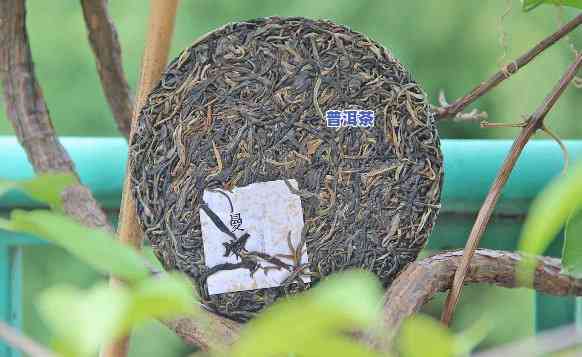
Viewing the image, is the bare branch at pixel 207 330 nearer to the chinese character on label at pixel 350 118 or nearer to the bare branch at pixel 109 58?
the chinese character on label at pixel 350 118

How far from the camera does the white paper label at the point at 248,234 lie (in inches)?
16.8

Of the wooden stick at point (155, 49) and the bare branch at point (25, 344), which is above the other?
the wooden stick at point (155, 49)

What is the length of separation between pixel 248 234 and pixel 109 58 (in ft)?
0.96

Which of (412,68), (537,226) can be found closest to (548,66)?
(412,68)

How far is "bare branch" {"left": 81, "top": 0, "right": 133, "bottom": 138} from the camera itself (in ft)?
2.06

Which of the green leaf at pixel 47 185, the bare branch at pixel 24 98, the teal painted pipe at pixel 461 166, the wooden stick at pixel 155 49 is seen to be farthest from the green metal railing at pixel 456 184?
the green leaf at pixel 47 185

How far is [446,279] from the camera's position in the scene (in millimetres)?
430

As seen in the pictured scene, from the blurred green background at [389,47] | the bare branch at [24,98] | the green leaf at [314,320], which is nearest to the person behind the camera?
the green leaf at [314,320]

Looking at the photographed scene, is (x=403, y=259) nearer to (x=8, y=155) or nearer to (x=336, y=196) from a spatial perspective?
(x=336, y=196)

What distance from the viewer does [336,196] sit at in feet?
1.42

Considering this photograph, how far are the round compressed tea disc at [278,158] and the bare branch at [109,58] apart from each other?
237 millimetres

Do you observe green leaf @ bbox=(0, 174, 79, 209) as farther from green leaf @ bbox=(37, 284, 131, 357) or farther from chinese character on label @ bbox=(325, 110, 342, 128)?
chinese character on label @ bbox=(325, 110, 342, 128)

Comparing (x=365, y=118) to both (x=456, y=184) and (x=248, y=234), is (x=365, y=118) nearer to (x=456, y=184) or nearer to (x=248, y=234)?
(x=248, y=234)

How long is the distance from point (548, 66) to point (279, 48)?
1.95 ft
